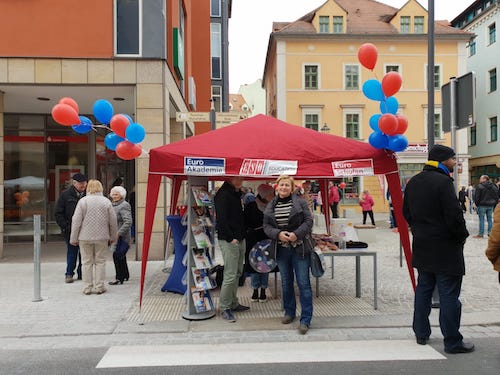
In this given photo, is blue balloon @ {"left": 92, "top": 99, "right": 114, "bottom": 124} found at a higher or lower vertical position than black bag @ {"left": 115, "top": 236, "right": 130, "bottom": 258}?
higher

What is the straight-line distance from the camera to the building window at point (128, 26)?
33.7ft

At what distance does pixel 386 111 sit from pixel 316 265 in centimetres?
214

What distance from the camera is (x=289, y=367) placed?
13.8ft

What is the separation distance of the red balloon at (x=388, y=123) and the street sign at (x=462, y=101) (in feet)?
4.26

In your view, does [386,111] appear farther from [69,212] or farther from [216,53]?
[216,53]

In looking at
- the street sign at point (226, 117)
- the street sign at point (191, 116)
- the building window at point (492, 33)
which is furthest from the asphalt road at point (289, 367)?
the building window at point (492, 33)

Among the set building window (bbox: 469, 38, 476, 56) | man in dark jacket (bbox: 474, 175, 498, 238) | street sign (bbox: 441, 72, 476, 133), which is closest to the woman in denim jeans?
street sign (bbox: 441, 72, 476, 133)

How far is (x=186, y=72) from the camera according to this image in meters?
16.1

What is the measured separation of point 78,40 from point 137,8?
1.53 meters

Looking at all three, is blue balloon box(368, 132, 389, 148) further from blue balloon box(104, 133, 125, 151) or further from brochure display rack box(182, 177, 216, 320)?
blue balloon box(104, 133, 125, 151)

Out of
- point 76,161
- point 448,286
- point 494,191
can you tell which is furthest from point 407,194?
point 76,161

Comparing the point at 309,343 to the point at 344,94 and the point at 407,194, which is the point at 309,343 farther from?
the point at 344,94

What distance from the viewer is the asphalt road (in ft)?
13.4

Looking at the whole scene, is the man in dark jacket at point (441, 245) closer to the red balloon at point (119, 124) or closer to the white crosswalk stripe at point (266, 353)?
the white crosswalk stripe at point (266, 353)
